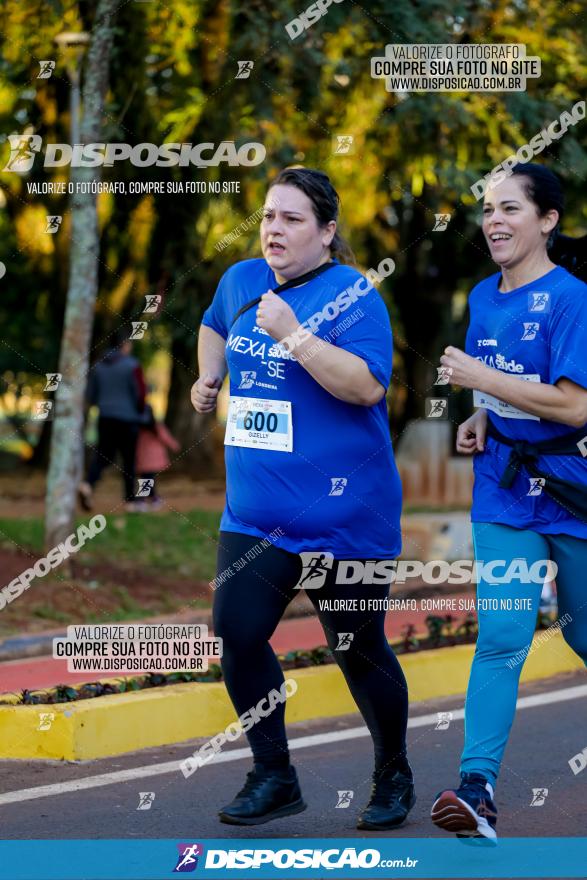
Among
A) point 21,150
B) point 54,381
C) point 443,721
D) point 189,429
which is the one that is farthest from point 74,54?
point 189,429

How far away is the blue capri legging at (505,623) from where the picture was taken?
461 cm

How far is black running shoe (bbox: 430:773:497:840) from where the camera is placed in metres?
4.41

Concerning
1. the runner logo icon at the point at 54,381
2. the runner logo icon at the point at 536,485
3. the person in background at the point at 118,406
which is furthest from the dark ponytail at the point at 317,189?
the person in background at the point at 118,406

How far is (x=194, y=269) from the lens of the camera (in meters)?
17.2

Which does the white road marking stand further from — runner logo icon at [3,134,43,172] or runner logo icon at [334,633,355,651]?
runner logo icon at [3,134,43,172]

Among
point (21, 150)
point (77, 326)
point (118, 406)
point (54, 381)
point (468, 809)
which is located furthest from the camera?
point (118, 406)

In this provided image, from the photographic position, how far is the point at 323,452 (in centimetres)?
470

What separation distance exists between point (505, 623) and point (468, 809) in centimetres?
55

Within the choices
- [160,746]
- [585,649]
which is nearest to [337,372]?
[585,649]

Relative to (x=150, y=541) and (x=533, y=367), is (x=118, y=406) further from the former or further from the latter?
(x=533, y=367)

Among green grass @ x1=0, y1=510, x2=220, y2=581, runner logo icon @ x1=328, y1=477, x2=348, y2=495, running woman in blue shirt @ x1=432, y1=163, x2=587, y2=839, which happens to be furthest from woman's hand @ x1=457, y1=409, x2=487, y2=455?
green grass @ x1=0, y1=510, x2=220, y2=581

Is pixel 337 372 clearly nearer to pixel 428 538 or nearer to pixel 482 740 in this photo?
pixel 482 740

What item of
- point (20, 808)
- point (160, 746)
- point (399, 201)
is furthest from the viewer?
point (399, 201)

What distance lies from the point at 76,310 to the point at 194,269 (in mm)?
6924
